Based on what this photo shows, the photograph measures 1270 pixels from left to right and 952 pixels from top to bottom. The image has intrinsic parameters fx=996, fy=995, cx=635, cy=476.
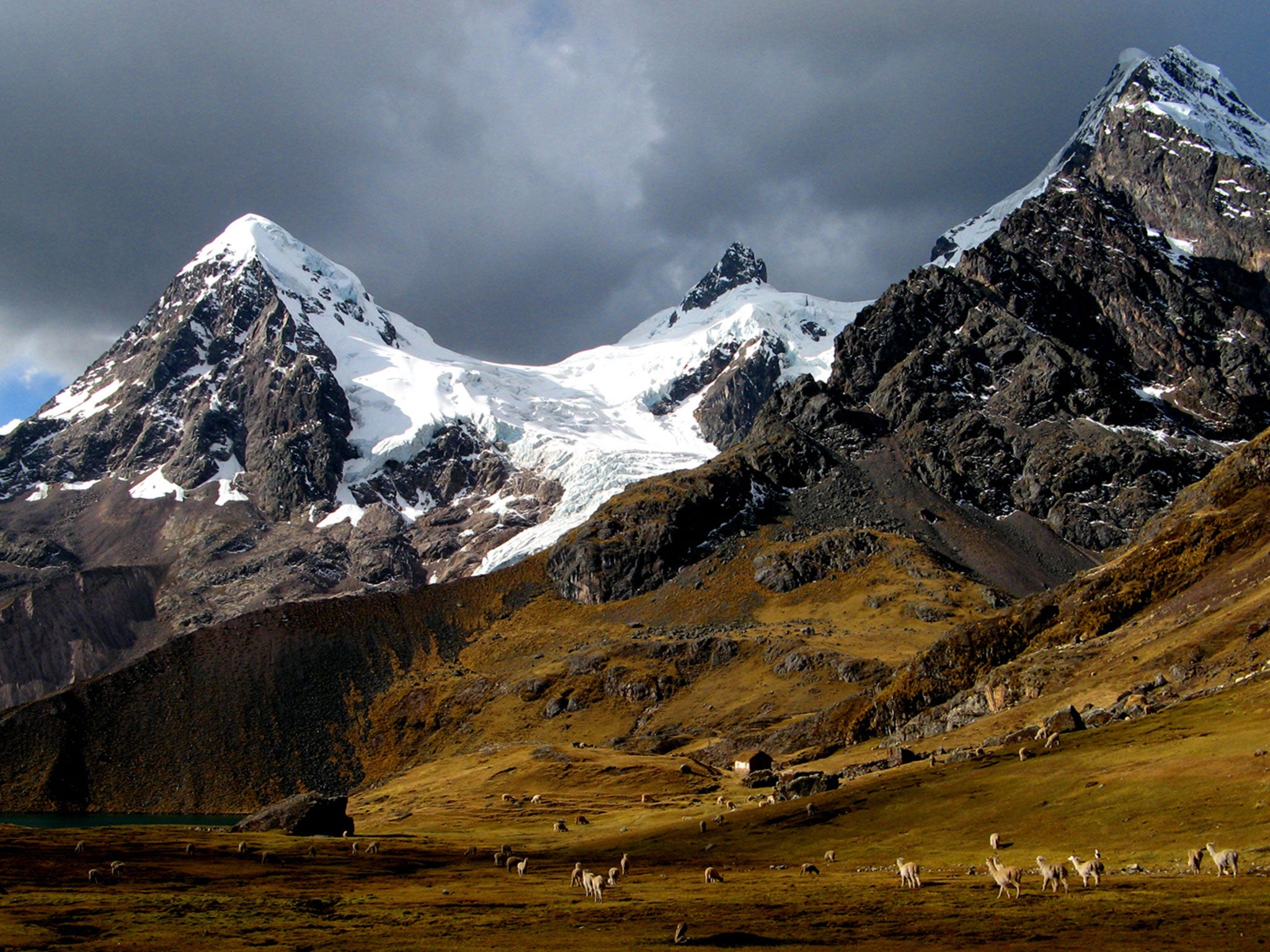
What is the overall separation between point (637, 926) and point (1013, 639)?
133 meters

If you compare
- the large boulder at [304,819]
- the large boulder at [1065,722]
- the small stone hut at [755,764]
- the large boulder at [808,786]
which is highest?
Answer: the large boulder at [304,819]

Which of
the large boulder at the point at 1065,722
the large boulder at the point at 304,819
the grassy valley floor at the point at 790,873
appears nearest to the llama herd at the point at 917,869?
the grassy valley floor at the point at 790,873

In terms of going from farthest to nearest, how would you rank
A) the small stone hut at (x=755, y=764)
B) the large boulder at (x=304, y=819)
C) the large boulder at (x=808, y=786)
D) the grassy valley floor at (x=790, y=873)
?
the small stone hut at (x=755, y=764) → the large boulder at (x=304, y=819) → the large boulder at (x=808, y=786) → the grassy valley floor at (x=790, y=873)

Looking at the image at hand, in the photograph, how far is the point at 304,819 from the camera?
107 metres

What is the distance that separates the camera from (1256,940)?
35.7 m

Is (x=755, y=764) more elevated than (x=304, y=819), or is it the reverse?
(x=304, y=819)

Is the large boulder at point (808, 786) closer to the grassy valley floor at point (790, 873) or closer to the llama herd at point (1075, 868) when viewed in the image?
the grassy valley floor at point (790, 873)

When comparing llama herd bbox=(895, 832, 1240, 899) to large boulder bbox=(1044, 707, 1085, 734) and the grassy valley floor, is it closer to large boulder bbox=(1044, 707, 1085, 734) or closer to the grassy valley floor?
the grassy valley floor

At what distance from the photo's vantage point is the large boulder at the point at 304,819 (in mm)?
106688

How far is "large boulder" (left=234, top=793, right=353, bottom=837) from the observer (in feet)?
350

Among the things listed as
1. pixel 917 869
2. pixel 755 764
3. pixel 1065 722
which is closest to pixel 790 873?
pixel 917 869

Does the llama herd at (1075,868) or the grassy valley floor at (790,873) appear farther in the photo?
the llama herd at (1075,868)

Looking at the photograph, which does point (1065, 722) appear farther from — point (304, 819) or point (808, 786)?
point (304, 819)

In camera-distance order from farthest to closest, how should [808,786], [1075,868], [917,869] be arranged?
[808,786] → [917,869] → [1075,868]
